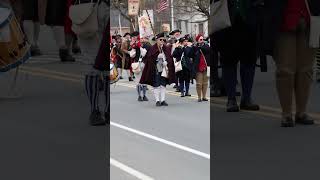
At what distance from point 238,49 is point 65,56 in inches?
60.0

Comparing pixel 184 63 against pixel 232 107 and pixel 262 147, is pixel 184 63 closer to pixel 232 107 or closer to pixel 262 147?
pixel 232 107

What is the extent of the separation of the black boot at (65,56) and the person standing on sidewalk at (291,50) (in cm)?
152

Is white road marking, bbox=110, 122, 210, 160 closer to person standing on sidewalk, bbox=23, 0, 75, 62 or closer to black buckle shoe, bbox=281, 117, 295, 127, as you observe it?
black buckle shoe, bbox=281, 117, 295, 127

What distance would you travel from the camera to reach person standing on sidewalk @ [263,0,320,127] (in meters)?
5.00

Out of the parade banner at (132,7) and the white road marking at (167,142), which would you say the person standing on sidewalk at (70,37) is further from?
the parade banner at (132,7)

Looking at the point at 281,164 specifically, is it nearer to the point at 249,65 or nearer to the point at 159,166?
the point at 159,166

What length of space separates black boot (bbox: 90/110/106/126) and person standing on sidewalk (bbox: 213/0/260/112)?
3.91 feet

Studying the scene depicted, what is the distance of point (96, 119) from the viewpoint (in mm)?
5812

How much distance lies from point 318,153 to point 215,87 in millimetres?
4271

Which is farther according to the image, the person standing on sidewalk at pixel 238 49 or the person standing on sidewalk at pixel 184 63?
the person standing on sidewalk at pixel 184 63

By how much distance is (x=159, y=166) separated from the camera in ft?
15.0

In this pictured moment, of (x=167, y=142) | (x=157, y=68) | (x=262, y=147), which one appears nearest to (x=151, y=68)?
(x=157, y=68)

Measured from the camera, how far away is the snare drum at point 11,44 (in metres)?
5.66

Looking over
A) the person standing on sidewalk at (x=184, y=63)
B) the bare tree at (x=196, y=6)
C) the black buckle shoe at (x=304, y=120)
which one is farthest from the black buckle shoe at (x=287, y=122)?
the bare tree at (x=196, y=6)
